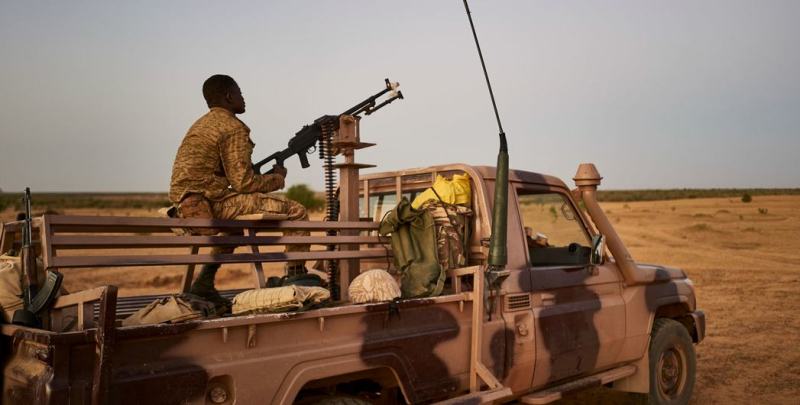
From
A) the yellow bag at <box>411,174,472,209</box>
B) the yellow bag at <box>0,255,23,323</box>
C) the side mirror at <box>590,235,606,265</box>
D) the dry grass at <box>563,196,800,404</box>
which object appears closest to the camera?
the yellow bag at <box>0,255,23,323</box>

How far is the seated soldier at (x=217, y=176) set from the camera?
4281 mm

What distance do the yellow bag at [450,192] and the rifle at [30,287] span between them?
6.98ft

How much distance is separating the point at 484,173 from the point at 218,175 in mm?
1676

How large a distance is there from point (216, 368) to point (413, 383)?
1.12 metres

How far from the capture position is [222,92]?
448cm

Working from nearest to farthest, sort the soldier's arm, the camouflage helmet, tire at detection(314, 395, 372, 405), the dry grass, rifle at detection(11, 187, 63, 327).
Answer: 1. rifle at detection(11, 187, 63, 327)
2. tire at detection(314, 395, 372, 405)
3. the camouflage helmet
4. the soldier's arm
5. the dry grass

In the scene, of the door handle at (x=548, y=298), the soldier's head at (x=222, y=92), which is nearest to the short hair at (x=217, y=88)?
the soldier's head at (x=222, y=92)

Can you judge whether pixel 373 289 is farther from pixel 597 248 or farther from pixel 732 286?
pixel 732 286

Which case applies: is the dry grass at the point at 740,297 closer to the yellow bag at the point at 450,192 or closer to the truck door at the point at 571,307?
the truck door at the point at 571,307

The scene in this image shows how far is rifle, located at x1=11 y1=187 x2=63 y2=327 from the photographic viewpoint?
2.94 meters

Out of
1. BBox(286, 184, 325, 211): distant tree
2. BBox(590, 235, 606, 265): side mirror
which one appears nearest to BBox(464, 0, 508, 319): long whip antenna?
BBox(590, 235, 606, 265): side mirror

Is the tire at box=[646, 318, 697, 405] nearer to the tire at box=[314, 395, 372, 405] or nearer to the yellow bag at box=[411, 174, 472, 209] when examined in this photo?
the yellow bag at box=[411, 174, 472, 209]

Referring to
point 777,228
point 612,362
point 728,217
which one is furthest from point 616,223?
point 612,362

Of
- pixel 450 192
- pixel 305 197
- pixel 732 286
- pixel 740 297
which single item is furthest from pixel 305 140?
pixel 305 197
